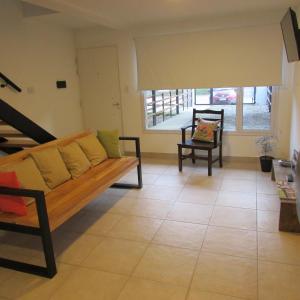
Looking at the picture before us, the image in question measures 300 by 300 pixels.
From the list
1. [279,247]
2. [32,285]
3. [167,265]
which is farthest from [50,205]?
[279,247]

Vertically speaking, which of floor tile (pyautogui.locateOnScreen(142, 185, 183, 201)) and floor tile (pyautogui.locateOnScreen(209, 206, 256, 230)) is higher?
floor tile (pyautogui.locateOnScreen(142, 185, 183, 201))

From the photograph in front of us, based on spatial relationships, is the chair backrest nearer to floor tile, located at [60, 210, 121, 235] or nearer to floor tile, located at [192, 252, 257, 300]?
floor tile, located at [60, 210, 121, 235]

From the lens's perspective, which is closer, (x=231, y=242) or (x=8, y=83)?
(x=231, y=242)

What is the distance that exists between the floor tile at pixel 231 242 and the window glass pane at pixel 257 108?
256 cm

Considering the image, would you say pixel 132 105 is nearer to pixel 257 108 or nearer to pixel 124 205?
pixel 257 108

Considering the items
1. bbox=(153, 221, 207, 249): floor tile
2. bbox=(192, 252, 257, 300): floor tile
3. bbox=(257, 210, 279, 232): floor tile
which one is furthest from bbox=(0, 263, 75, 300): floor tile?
bbox=(257, 210, 279, 232): floor tile

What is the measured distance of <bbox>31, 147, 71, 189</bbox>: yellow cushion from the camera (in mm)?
2883

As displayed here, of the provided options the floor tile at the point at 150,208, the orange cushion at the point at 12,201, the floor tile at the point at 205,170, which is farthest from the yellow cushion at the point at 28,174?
the floor tile at the point at 205,170

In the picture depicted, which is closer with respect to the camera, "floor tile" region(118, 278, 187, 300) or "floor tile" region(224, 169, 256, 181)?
"floor tile" region(118, 278, 187, 300)

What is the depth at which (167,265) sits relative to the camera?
2.37m

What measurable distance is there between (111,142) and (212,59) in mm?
2151

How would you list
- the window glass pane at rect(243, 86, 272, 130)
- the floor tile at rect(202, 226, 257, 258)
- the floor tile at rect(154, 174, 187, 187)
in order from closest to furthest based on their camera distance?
1. the floor tile at rect(202, 226, 257, 258)
2. the floor tile at rect(154, 174, 187, 187)
3. the window glass pane at rect(243, 86, 272, 130)

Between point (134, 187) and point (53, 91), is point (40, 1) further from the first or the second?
point (134, 187)

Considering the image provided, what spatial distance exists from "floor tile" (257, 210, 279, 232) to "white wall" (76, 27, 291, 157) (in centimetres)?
185
